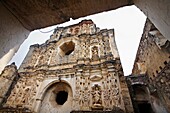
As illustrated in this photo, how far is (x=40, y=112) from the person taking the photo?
738cm

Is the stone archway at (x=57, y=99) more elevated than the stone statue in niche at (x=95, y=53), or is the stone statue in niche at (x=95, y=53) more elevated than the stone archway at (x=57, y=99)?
the stone statue in niche at (x=95, y=53)

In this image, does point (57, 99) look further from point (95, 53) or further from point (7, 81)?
point (95, 53)

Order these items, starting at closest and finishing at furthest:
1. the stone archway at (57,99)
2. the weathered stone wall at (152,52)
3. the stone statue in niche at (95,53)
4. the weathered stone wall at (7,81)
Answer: the weathered stone wall at (152,52) → the stone archway at (57,99) → the weathered stone wall at (7,81) → the stone statue in niche at (95,53)

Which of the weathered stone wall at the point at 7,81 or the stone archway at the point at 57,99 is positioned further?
the weathered stone wall at the point at 7,81

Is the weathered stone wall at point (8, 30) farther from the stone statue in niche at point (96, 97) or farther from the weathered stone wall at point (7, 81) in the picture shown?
the weathered stone wall at point (7, 81)

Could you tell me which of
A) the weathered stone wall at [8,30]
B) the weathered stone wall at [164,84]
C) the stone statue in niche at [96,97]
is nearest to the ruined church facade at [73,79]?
the stone statue in niche at [96,97]

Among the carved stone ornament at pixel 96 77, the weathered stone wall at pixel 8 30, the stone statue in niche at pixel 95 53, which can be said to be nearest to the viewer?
the weathered stone wall at pixel 8 30

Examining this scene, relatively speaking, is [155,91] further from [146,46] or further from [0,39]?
[0,39]

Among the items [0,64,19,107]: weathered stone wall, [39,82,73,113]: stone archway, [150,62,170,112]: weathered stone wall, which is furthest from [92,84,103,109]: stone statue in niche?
[0,64,19,107]: weathered stone wall

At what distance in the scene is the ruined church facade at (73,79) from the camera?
6676mm

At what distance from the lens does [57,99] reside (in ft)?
28.3

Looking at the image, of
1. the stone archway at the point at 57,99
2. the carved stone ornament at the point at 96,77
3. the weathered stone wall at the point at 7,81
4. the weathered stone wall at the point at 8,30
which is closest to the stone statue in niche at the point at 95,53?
the carved stone ornament at the point at 96,77

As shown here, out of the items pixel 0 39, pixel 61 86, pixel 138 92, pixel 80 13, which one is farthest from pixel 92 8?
pixel 138 92

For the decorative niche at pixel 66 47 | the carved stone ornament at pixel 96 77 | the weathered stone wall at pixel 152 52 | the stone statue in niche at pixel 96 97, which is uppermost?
the decorative niche at pixel 66 47
